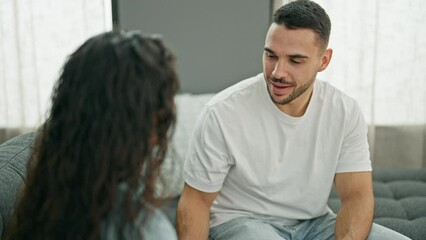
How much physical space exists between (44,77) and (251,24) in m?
1.03

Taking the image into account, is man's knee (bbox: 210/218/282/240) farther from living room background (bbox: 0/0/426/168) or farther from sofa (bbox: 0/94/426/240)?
living room background (bbox: 0/0/426/168)

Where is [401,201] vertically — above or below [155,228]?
below

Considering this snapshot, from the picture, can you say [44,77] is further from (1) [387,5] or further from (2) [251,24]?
(1) [387,5]

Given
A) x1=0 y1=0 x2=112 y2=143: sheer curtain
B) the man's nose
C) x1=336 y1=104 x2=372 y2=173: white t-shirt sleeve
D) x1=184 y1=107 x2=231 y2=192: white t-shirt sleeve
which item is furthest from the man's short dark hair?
x1=0 y1=0 x2=112 y2=143: sheer curtain

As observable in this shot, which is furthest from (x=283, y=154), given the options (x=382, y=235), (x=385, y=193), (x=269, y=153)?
(x=385, y=193)

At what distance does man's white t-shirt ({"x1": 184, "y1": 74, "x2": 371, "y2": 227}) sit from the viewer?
5.47ft

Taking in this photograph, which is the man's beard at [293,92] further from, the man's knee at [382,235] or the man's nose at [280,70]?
the man's knee at [382,235]

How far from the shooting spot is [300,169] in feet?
5.66

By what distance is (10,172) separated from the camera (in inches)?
60.4

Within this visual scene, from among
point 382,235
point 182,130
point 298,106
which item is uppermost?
point 298,106

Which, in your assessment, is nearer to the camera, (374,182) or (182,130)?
(182,130)

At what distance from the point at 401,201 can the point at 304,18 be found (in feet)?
3.10

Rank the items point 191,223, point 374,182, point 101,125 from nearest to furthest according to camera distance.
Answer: point 101,125
point 191,223
point 374,182

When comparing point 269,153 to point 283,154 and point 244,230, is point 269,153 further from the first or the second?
point 244,230
